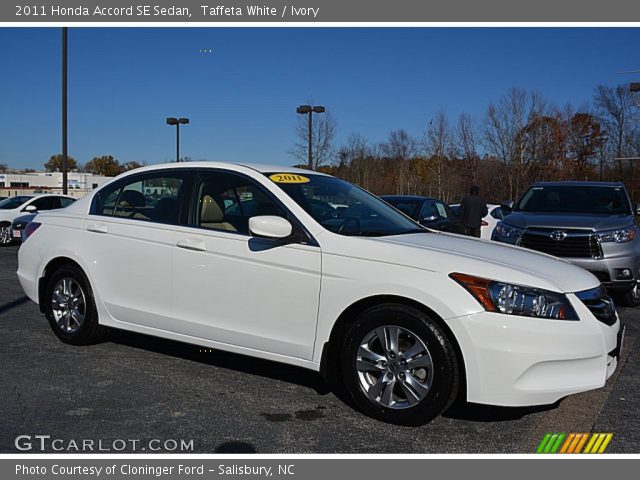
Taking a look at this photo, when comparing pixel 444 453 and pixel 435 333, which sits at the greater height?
pixel 435 333

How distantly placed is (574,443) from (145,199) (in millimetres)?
3757

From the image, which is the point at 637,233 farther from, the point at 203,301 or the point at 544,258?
the point at 203,301

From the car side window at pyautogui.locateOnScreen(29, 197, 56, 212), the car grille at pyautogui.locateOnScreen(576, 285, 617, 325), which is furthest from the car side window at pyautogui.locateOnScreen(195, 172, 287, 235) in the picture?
the car side window at pyautogui.locateOnScreen(29, 197, 56, 212)

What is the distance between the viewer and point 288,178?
4844 mm

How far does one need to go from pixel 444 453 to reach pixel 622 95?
55151mm

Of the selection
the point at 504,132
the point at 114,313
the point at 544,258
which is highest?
the point at 504,132

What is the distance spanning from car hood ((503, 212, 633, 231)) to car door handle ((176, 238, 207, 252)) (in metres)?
5.05

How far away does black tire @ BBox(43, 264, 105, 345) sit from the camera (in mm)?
5508

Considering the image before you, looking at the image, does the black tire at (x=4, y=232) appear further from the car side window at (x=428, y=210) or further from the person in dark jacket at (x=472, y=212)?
the person in dark jacket at (x=472, y=212)

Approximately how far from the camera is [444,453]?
3537 mm

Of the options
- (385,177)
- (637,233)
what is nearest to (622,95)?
(385,177)

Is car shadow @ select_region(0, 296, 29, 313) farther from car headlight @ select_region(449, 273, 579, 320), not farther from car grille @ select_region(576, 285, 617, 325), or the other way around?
car grille @ select_region(576, 285, 617, 325)

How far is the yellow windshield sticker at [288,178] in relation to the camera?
4754 millimetres

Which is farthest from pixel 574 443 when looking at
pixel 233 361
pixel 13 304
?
pixel 13 304
